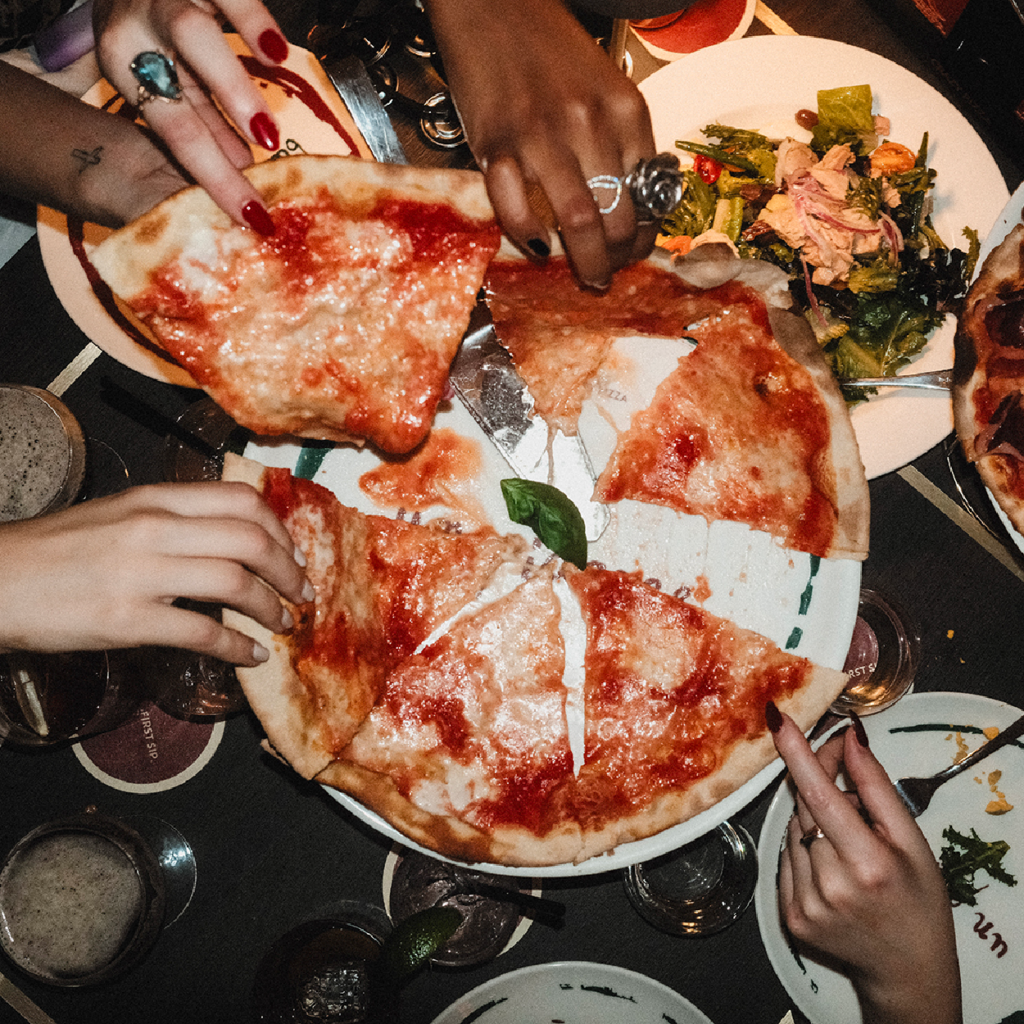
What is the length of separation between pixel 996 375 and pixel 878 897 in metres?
1.40

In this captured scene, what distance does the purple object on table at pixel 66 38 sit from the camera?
7.57ft

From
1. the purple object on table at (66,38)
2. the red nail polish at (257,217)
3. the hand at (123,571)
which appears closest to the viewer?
the hand at (123,571)

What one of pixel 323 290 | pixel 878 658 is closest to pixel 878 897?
pixel 878 658

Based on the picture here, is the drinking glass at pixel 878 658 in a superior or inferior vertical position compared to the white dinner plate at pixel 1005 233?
inferior

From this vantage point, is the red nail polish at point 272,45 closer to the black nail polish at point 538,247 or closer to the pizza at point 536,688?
the black nail polish at point 538,247

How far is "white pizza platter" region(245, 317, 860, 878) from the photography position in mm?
2051

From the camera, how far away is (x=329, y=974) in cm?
209

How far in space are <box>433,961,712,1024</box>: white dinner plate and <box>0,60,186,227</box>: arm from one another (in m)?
2.24

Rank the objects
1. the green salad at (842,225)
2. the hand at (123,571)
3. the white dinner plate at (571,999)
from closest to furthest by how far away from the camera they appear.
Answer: the hand at (123,571)
the white dinner plate at (571,999)
the green salad at (842,225)

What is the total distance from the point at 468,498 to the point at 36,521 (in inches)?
40.4

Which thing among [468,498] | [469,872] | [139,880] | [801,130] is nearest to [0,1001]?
[139,880]

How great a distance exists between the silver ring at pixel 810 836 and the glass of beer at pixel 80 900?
1716mm

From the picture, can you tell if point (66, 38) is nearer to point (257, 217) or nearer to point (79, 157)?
point (79, 157)

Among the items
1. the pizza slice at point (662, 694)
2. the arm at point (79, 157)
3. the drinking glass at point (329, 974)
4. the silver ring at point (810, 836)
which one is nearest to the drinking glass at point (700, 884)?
the pizza slice at point (662, 694)
